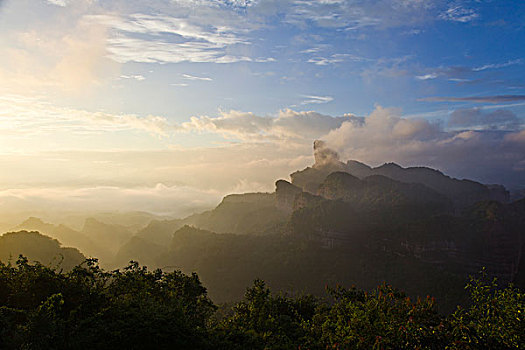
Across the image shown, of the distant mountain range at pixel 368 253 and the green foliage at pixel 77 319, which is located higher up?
the green foliage at pixel 77 319

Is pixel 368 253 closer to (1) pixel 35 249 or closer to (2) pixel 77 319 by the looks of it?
(1) pixel 35 249

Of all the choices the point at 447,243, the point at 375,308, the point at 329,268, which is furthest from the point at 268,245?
the point at 375,308

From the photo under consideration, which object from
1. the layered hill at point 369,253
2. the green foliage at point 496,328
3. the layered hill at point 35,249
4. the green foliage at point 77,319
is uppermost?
the green foliage at point 77,319

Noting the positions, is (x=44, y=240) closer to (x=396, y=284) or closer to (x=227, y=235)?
(x=227, y=235)

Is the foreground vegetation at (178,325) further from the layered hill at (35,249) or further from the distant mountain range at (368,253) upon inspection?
the distant mountain range at (368,253)

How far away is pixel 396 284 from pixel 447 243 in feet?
126

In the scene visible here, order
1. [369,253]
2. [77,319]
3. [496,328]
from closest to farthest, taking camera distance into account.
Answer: [496,328], [77,319], [369,253]

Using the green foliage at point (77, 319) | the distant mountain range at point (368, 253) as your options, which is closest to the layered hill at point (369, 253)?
the distant mountain range at point (368, 253)

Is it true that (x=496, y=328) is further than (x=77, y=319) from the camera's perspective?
No

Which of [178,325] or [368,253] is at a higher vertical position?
[178,325]

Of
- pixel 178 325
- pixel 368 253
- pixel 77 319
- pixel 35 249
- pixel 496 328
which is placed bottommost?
pixel 368 253

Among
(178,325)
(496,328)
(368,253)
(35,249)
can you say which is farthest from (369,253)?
(178,325)

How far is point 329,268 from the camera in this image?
148 metres

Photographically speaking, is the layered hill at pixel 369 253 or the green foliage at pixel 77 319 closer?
the green foliage at pixel 77 319
